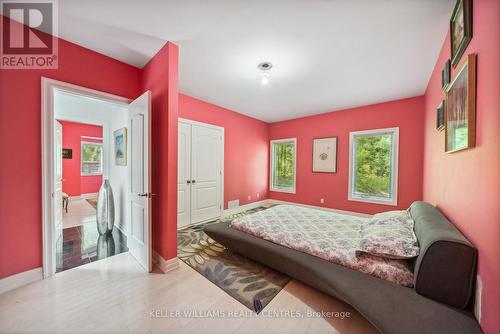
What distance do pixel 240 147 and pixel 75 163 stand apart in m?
5.31

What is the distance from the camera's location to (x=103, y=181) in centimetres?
320

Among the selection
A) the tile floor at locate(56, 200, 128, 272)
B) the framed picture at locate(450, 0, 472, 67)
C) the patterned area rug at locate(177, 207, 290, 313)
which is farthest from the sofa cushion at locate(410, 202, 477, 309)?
the tile floor at locate(56, 200, 128, 272)

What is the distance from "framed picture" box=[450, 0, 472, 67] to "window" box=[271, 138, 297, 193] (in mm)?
3656

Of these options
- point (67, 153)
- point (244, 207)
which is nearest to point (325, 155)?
point (244, 207)

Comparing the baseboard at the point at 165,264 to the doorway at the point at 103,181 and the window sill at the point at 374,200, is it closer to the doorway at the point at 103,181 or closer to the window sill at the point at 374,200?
the doorway at the point at 103,181

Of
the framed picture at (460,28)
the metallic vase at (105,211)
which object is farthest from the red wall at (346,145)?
the metallic vase at (105,211)

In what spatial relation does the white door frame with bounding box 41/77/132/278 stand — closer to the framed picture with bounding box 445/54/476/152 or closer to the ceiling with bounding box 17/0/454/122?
the ceiling with bounding box 17/0/454/122

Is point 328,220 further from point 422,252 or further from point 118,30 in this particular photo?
point 118,30

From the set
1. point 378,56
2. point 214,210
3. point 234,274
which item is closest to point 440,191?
point 378,56

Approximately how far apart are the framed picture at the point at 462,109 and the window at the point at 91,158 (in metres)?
8.15

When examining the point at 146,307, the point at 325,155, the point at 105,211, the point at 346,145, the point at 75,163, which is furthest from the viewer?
the point at 75,163

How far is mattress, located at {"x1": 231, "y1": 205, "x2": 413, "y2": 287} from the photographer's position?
4.73 feet

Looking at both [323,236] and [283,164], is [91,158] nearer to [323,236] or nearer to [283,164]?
[283,164]

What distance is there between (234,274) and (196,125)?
2.83 m
